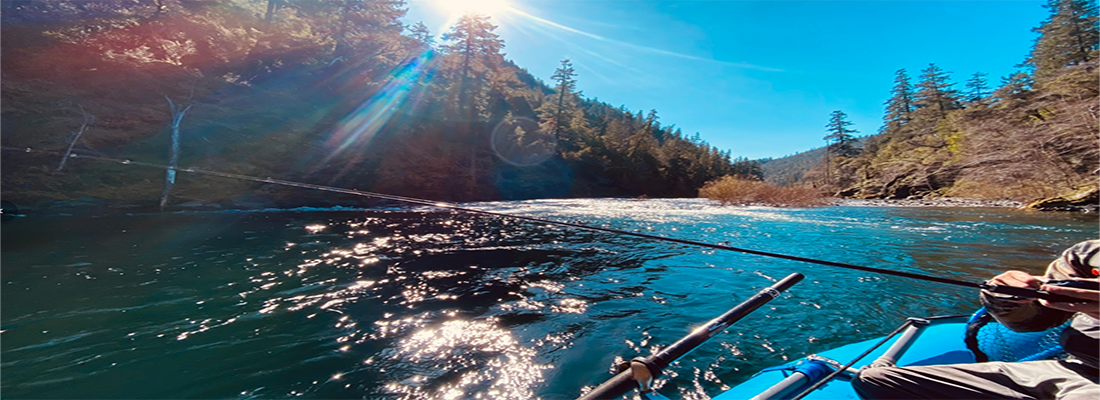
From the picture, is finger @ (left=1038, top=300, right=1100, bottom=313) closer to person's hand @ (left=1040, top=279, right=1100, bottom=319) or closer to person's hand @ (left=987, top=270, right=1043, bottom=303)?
person's hand @ (left=1040, top=279, right=1100, bottom=319)

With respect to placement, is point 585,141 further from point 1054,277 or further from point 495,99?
point 1054,277

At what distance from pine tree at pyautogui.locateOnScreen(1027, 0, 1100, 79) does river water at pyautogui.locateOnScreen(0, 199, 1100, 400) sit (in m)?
53.4

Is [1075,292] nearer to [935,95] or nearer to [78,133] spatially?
[78,133]

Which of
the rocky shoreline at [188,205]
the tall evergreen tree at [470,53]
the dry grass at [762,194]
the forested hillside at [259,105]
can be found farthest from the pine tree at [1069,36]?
the tall evergreen tree at [470,53]

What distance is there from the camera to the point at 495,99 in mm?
47656

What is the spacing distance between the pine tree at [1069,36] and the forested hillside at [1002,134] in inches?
4.1

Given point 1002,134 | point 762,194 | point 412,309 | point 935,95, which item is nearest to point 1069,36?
point 935,95

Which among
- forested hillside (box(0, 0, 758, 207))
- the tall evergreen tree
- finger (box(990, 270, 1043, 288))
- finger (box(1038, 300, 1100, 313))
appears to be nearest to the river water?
finger (box(990, 270, 1043, 288))


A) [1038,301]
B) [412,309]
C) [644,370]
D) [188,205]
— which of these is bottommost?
[412,309]

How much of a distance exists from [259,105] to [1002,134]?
150 ft

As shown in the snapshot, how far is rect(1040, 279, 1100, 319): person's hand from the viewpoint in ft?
4.89

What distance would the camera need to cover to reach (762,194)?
23562 millimetres

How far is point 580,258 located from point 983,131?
30.7 m

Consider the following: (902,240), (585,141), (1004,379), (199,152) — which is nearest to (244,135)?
(199,152)
